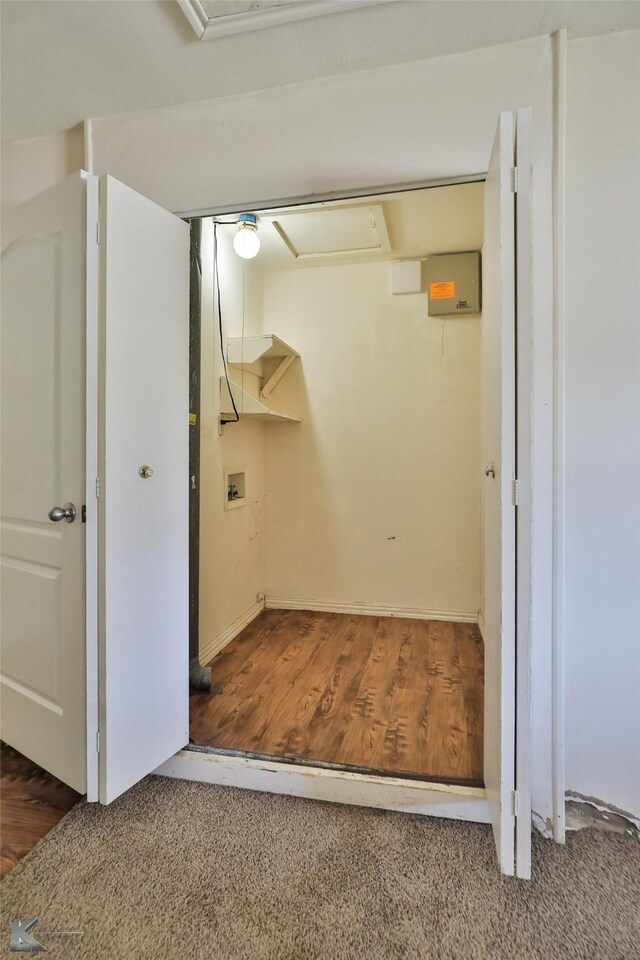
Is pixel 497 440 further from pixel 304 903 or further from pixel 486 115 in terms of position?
pixel 304 903

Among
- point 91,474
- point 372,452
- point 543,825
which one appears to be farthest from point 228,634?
point 543,825

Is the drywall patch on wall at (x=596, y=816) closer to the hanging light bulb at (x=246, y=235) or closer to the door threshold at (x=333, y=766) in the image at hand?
the door threshold at (x=333, y=766)

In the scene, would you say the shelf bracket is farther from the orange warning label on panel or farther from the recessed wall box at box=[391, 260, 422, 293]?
the orange warning label on panel

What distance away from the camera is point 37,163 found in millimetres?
1967

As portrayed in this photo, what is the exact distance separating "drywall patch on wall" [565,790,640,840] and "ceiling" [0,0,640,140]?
2.31 meters

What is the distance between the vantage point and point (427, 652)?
9.20ft

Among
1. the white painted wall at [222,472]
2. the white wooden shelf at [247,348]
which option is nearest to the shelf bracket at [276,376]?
the white painted wall at [222,472]

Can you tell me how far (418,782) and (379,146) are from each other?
6.89ft

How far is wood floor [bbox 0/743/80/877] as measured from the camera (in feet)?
4.74

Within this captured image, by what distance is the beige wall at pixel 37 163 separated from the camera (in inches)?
75.8

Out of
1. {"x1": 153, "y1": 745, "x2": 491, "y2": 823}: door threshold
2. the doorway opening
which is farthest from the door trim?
the doorway opening

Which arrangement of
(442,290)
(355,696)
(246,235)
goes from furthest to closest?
(442,290) < (246,235) < (355,696)

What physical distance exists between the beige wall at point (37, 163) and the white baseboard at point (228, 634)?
2240 millimetres

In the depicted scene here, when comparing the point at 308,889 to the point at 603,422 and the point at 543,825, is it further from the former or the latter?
the point at 603,422
